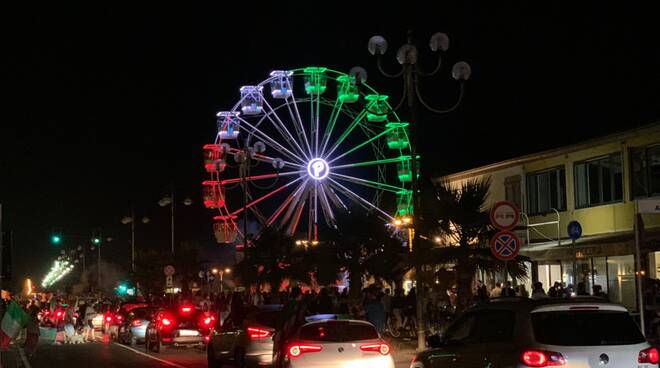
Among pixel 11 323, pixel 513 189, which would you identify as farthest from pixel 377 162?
pixel 11 323

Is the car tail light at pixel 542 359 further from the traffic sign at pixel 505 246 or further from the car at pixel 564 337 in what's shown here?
the traffic sign at pixel 505 246

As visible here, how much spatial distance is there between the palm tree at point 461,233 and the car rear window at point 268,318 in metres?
4.91

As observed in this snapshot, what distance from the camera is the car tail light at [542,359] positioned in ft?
29.4

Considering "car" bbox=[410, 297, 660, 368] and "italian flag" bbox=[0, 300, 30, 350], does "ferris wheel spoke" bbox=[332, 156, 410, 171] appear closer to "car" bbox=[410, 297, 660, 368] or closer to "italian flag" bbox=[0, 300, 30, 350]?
"italian flag" bbox=[0, 300, 30, 350]

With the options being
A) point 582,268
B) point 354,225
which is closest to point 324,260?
point 354,225

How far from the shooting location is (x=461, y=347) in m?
10.5

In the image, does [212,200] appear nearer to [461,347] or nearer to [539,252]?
[539,252]

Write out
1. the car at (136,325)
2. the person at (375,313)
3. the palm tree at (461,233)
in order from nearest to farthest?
1. the palm tree at (461,233)
2. the person at (375,313)
3. the car at (136,325)

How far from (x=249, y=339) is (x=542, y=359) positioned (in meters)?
9.84

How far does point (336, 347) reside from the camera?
13.6 m

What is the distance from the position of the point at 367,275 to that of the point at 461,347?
1993cm

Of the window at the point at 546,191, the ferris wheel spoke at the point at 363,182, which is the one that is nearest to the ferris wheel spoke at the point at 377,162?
the ferris wheel spoke at the point at 363,182

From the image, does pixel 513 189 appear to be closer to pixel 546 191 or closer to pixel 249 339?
pixel 546 191

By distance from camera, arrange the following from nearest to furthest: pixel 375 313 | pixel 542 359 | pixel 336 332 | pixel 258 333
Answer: pixel 542 359 < pixel 336 332 < pixel 258 333 < pixel 375 313
